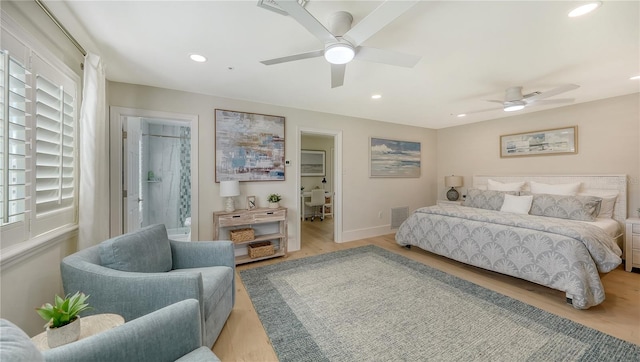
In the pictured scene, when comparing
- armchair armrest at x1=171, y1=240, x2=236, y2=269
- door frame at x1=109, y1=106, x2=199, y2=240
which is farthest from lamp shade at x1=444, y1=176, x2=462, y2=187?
door frame at x1=109, y1=106, x2=199, y2=240

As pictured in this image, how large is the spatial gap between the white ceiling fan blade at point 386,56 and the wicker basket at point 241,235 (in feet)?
8.51

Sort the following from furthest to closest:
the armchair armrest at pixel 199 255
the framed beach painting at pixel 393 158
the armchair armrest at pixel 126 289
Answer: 1. the framed beach painting at pixel 393 158
2. the armchair armrest at pixel 199 255
3. the armchair armrest at pixel 126 289

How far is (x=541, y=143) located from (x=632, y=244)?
1.80 metres

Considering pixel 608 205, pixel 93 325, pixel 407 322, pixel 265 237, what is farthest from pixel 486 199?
pixel 93 325

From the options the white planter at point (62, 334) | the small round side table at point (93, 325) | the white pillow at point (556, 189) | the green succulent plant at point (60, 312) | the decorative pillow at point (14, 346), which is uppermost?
the white pillow at point (556, 189)

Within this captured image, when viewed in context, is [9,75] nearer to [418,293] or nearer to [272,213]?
[272,213]

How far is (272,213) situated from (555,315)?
125 inches

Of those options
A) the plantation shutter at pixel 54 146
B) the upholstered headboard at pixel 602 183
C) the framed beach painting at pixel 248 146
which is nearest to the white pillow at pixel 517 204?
the upholstered headboard at pixel 602 183

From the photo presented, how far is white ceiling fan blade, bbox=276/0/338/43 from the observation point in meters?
1.24

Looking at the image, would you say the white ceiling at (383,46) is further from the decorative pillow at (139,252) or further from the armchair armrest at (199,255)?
the armchair armrest at (199,255)

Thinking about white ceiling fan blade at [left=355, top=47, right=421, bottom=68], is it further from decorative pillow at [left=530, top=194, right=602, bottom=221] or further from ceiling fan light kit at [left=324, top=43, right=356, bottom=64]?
decorative pillow at [left=530, top=194, right=602, bottom=221]

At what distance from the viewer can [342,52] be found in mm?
1714

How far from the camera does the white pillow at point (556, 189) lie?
135 inches

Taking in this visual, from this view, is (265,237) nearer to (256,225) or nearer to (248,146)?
(256,225)
